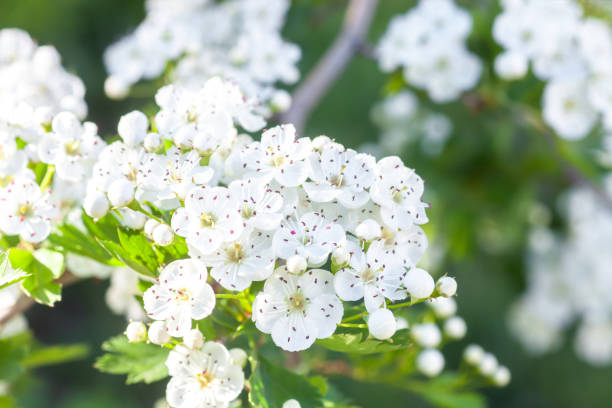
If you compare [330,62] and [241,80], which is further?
[330,62]

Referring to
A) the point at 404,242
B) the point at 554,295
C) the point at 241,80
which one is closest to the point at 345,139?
the point at 554,295

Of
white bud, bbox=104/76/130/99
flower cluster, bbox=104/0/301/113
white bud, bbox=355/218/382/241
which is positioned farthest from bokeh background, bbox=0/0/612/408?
white bud, bbox=355/218/382/241

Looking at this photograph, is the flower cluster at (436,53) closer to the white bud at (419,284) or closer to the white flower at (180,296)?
the white bud at (419,284)

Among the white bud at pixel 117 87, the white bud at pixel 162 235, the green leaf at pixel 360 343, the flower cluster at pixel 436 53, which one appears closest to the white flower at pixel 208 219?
the white bud at pixel 162 235

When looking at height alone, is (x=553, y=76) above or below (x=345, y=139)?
below

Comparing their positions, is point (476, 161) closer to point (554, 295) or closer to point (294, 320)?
point (554, 295)

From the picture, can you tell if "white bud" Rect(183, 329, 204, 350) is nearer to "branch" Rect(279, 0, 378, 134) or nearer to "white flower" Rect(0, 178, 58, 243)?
"white flower" Rect(0, 178, 58, 243)
